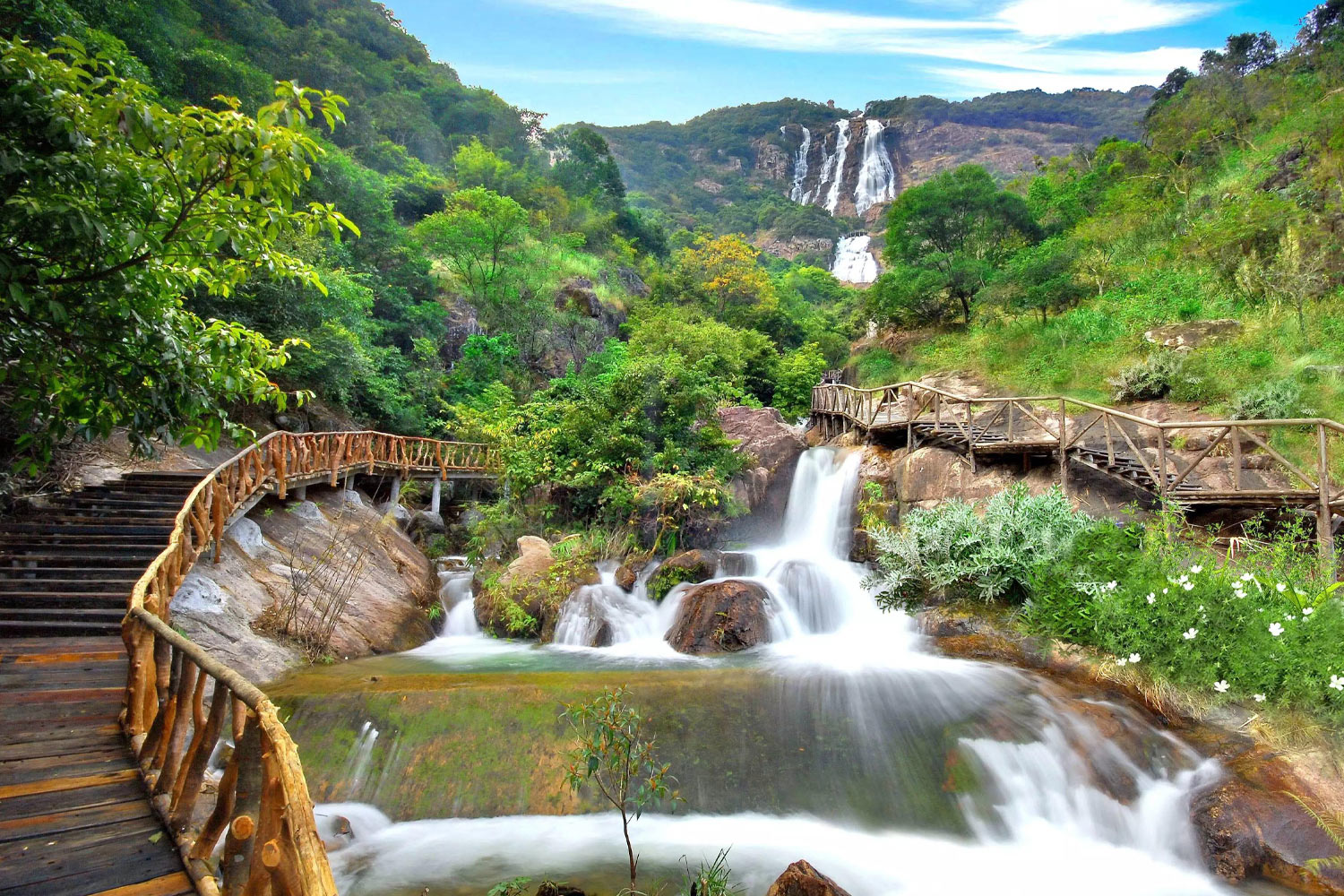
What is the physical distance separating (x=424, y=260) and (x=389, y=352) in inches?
253

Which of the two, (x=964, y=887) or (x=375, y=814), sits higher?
(x=964, y=887)

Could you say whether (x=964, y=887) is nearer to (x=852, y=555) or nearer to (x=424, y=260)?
(x=852, y=555)

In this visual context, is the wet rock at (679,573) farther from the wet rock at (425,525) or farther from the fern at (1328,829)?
the fern at (1328,829)

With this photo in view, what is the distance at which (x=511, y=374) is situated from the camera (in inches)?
942

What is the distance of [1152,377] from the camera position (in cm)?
1459

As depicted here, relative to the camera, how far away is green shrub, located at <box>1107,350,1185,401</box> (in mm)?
14469

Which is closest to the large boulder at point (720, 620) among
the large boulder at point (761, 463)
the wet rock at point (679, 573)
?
the wet rock at point (679, 573)

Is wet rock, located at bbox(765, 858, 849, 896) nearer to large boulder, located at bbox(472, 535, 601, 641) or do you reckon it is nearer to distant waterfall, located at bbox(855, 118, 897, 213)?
large boulder, located at bbox(472, 535, 601, 641)

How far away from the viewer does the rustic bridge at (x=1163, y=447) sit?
8.94m

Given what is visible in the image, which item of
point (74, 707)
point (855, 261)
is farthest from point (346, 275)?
point (855, 261)

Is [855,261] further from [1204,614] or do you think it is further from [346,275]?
[1204,614]

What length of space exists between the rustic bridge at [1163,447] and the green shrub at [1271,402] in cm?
31

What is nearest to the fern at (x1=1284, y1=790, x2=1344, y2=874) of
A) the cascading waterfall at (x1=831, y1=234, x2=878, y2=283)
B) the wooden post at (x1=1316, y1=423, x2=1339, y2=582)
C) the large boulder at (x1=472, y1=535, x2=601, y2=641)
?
the wooden post at (x1=1316, y1=423, x2=1339, y2=582)

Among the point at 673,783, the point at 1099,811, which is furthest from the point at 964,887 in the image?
the point at 673,783
